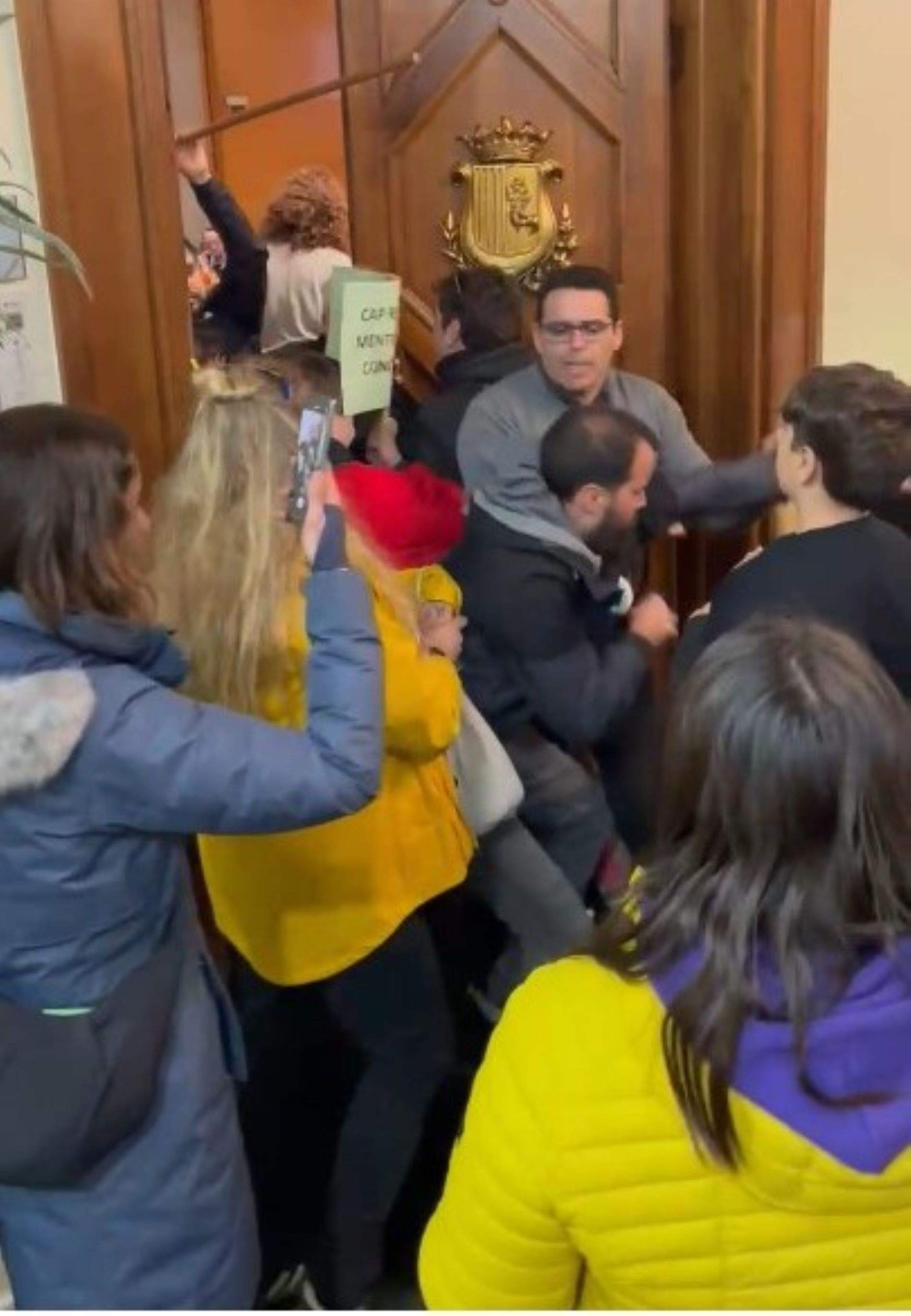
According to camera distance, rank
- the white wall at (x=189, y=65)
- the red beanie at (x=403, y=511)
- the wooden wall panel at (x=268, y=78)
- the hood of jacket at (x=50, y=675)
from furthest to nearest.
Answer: the wooden wall panel at (x=268, y=78)
the white wall at (x=189, y=65)
the red beanie at (x=403, y=511)
the hood of jacket at (x=50, y=675)

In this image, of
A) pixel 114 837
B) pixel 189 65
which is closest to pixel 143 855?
pixel 114 837

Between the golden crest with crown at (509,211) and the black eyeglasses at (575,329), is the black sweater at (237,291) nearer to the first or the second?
the golden crest with crown at (509,211)

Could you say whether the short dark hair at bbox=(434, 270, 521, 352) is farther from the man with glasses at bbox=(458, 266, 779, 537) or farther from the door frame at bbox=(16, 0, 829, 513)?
the door frame at bbox=(16, 0, 829, 513)

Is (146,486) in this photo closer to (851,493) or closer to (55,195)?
(55,195)

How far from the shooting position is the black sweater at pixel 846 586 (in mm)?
1899

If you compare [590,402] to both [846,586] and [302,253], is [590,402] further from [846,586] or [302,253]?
[846,586]

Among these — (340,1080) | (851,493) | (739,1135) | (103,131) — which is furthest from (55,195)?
(739,1135)

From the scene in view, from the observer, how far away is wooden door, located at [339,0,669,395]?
322 cm

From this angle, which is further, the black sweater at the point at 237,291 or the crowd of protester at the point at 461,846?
the black sweater at the point at 237,291

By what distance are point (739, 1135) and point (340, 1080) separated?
1.57 m

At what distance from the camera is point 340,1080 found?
96.0 inches

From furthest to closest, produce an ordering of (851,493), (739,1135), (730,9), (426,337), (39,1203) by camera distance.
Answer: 1. (426,337)
2. (730,9)
3. (851,493)
4. (39,1203)
5. (739,1135)

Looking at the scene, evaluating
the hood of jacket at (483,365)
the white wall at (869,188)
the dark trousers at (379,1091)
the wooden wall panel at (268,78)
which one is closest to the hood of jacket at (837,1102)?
the dark trousers at (379,1091)

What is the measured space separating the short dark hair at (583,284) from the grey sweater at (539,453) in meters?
0.14
